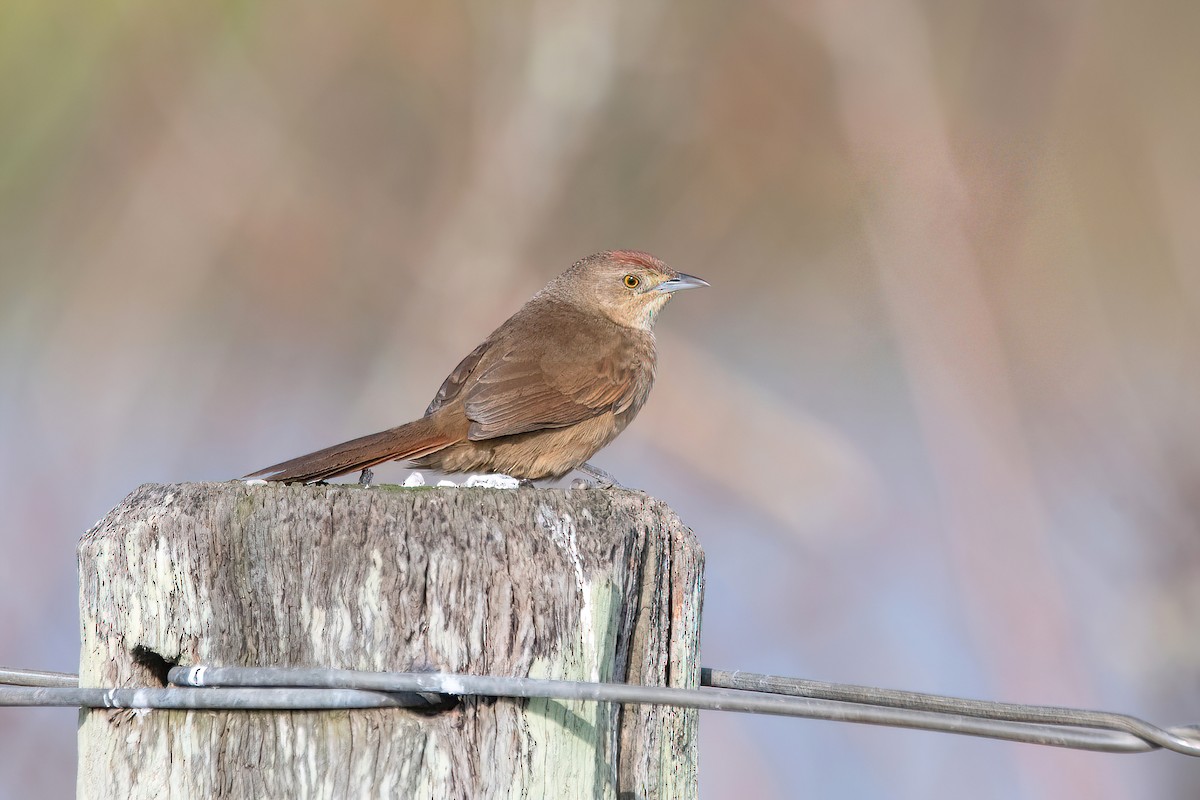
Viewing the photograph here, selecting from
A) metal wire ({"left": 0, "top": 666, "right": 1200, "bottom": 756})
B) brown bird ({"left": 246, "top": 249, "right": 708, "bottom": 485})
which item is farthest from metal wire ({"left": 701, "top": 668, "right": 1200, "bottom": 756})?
brown bird ({"left": 246, "top": 249, "right": 708, "bottom": 485})

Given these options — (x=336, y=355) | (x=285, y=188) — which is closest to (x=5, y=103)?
(x=285, y=188)

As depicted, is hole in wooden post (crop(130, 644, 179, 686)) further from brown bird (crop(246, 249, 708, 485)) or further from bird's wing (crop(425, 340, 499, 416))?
bird's wing (crop(425, 340, 499, 416))

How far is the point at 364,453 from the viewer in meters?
3.51

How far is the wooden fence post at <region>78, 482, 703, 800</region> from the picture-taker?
1669 mm

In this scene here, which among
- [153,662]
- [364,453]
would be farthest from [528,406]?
[153,662]

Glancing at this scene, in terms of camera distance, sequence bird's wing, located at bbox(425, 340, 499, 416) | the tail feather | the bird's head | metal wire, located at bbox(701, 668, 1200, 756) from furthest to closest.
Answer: the bird's head → bird's wing, located at bbox(425, 340, 499, 416) → the tail feather → metal wire, located at bbox(701, 668, 1200, 756)

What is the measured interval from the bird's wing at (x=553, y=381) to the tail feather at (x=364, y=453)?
14cm

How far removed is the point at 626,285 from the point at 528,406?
4.51ft

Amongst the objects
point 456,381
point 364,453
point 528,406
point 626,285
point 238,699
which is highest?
point 626,285

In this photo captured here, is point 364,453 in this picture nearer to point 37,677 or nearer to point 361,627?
point 37,677

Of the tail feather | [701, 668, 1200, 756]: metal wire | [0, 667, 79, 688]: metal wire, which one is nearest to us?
[701, 668, 1200, 756]: metal wire

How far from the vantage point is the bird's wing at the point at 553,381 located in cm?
399

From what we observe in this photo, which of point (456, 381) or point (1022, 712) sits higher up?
point (456, 381)

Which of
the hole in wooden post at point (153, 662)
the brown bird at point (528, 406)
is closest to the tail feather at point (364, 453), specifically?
the brown bird at point (528, 406)
